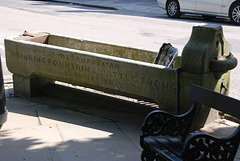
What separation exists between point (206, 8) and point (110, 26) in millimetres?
4475

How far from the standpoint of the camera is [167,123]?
4.29 metres

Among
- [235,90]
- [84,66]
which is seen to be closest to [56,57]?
[84,66]

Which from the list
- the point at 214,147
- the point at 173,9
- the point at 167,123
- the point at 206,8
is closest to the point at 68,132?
the point at 167,123

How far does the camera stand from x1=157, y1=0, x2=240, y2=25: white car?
15.4m

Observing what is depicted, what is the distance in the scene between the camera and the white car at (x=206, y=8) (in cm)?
1541

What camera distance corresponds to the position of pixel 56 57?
6.20 metres

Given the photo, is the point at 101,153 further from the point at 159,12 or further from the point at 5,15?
the point at 159,12

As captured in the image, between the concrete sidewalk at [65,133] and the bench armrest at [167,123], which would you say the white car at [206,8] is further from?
the bench armrest at [167,123]

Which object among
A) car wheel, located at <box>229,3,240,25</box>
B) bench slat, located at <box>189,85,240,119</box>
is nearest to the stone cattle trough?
bench slat, located at <box>189,85,240,119</box>

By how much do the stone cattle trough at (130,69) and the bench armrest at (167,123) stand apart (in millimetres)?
850

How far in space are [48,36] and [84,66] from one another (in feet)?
6.24

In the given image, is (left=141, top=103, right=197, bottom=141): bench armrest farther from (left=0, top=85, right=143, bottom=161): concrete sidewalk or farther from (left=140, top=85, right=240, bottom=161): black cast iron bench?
(left=0, top=85, right=143, bottom=161): concrete sidewalk

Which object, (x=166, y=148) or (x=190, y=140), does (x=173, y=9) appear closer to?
(x=166, y=148)

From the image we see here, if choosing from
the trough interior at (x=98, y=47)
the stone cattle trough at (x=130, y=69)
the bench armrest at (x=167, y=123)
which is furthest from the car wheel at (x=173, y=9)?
the bench armrest at (x=167, y=123)
